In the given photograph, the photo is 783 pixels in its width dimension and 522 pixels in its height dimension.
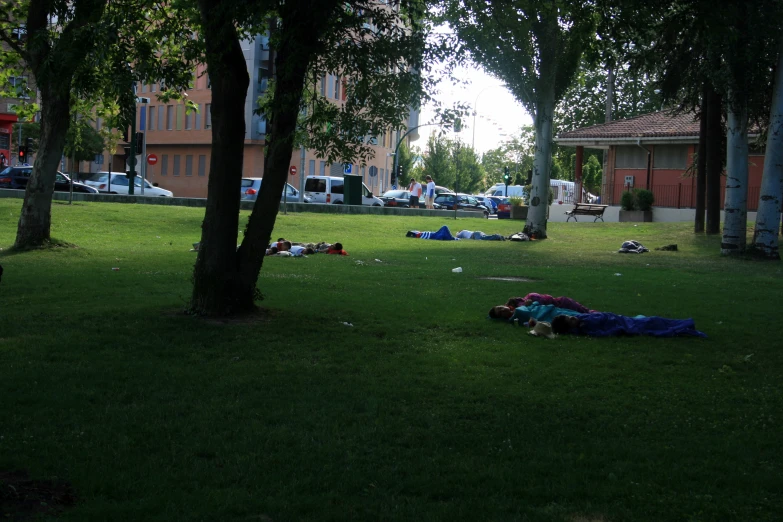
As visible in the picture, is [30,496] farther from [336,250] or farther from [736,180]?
[736,180]

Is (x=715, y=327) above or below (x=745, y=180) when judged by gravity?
below

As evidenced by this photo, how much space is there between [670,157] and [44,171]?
3330 centimetres

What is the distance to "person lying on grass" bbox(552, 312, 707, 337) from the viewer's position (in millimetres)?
9938

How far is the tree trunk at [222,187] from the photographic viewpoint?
395 inches

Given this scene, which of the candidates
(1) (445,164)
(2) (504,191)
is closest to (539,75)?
(2) (504,191)

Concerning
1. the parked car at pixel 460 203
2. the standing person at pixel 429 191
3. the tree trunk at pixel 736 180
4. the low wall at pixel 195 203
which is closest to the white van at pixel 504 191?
the parked car at pixel 460 203

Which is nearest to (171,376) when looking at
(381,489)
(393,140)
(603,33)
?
(381,489)

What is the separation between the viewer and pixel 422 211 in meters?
41.3

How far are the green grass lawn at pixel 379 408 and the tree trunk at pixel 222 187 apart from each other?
512mm

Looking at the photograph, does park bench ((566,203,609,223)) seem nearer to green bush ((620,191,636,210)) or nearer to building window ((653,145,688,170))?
green bush ((620,191,636,210))

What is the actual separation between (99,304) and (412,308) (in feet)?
13.0

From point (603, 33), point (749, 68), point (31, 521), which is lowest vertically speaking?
point (31, 521)

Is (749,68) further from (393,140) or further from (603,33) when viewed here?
(393,140)

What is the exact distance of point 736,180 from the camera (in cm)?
Answer: 2247
